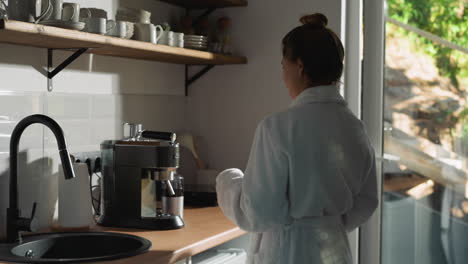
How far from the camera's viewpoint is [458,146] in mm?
3145

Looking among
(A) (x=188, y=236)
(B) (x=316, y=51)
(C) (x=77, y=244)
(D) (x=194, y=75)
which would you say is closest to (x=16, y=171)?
(C) (x=77, y=244)

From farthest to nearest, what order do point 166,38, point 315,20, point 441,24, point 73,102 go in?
point 441,24
point 166,38
point 73,102
point 315,20

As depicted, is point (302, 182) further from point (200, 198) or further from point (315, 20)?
point (200, 198)

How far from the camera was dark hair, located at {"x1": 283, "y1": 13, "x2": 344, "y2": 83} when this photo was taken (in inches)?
79.4

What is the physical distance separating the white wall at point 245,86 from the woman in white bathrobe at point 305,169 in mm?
1120

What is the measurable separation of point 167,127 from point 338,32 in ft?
2.90

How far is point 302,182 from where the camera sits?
1.98 meters

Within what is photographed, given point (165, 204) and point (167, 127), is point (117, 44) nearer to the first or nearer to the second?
point (165, 204)

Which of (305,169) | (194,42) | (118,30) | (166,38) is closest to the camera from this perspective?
(305,169)

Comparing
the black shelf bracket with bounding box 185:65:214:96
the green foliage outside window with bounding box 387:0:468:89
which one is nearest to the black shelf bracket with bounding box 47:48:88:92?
the black shelf bracket with bounding box 185:65:214:96

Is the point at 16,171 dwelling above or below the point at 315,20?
below

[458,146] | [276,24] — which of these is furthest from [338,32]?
[458,146]

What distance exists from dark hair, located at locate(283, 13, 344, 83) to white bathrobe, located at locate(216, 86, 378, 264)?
0.15 feet

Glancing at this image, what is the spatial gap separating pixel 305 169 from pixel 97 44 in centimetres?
84
